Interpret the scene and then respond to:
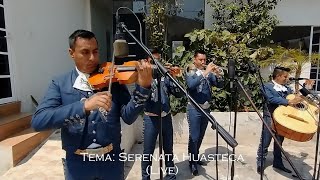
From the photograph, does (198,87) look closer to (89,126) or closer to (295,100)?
(295,100)

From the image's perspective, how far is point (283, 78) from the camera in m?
3.34

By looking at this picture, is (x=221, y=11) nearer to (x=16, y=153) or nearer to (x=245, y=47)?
(x=245, y=47)

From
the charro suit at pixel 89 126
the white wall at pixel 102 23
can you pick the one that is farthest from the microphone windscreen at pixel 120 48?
the white wall at pixel 102 23

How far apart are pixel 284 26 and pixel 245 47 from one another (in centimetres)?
155

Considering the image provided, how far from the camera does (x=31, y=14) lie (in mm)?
4461

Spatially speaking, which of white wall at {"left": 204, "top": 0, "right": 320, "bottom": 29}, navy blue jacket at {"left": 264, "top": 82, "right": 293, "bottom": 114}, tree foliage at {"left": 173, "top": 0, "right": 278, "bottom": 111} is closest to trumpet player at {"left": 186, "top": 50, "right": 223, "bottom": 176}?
navy blue jacket at {"left": 264, "top": 82, "right": 293, "bottom": 114}

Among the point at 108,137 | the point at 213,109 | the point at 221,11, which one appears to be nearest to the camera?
the point at 108,137

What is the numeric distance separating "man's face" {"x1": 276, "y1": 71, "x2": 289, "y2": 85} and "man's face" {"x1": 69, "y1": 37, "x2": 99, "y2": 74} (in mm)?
2512

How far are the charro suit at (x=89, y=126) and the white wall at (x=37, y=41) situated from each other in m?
2.87

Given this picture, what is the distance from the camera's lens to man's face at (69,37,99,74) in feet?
5.23

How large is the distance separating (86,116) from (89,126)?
122 millimetres

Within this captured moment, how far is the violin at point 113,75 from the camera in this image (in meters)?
1.49

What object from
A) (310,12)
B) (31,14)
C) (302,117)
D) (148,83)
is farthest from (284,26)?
(148,83)

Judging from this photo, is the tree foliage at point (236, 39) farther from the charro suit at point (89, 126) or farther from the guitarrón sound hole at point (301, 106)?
the charro suit at point (89, 126)
